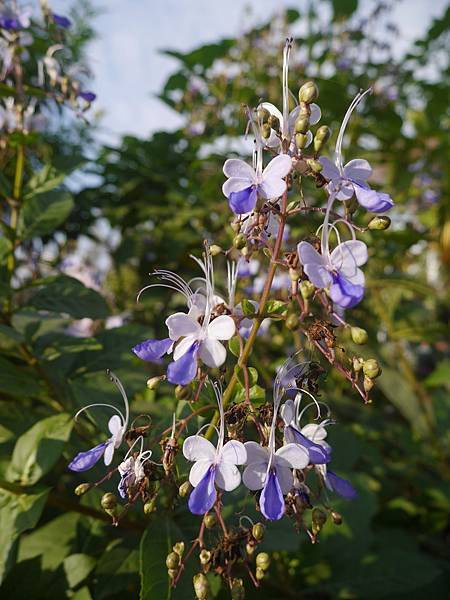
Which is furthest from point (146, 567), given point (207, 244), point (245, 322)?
point (207, 244)

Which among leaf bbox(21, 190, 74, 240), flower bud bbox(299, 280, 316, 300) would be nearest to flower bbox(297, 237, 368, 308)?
flower bud bbox(299, 280, 316, 300)

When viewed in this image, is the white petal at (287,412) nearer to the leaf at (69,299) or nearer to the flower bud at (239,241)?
the flower bud at (239,241)

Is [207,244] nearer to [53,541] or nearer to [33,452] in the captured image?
[33,452]

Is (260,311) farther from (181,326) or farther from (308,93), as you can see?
(308,93)

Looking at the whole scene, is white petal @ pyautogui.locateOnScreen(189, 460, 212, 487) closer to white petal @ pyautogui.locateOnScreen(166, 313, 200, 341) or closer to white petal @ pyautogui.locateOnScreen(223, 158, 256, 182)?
white petal @ pyautogui.locateOnScreen(166, 313, 200, 341)

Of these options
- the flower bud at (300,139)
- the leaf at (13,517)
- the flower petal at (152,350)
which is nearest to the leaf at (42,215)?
the leaf at (13,517)

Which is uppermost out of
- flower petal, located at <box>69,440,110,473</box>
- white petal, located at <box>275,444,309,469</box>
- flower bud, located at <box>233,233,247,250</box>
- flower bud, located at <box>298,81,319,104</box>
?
flower bud, located at <box>298,81,319,104</box>
